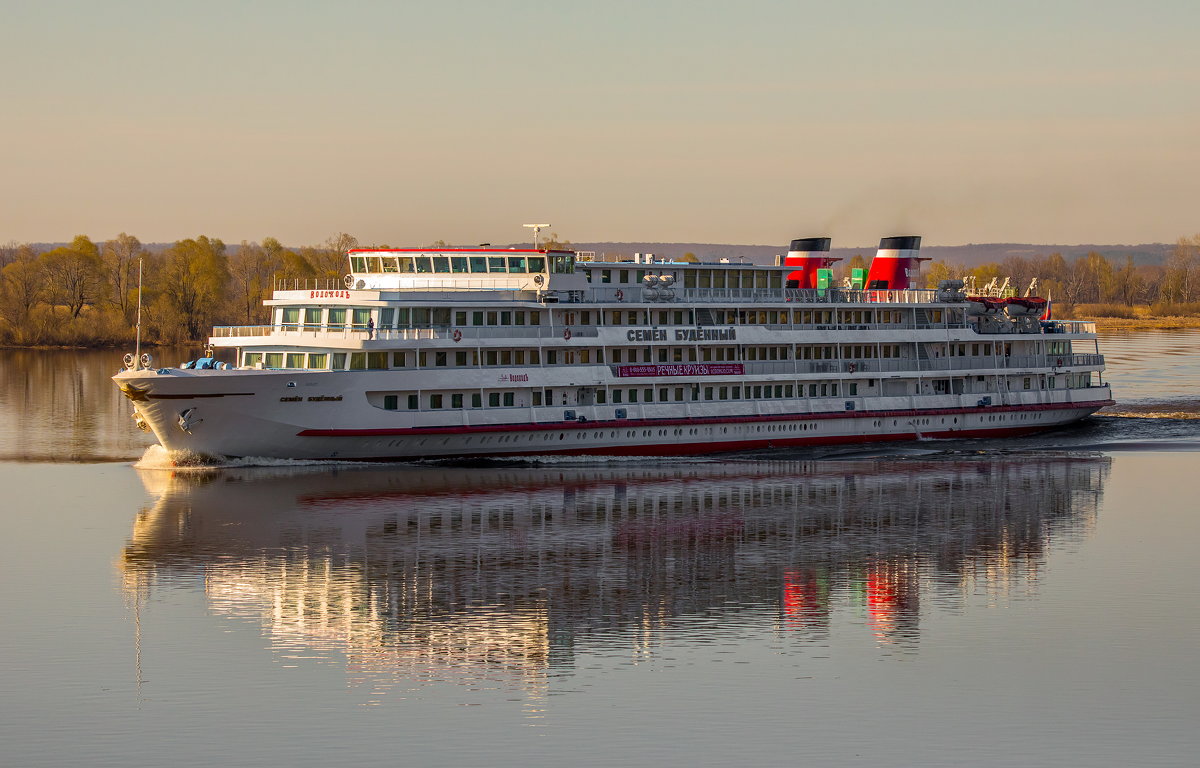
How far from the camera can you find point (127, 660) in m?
28.8

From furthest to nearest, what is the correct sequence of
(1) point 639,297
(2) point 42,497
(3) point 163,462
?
(1) point 639,297, (3) point 163,462, (2) point 42,497

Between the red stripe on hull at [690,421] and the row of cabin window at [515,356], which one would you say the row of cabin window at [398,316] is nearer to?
the row of cabin window at [515,356]

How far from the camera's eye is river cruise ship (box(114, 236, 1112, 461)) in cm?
4947

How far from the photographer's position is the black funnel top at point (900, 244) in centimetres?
6450

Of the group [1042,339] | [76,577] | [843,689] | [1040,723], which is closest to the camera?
[1040,723]

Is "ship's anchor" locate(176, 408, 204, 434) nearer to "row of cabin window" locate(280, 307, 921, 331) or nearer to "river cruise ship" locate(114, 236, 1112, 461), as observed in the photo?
"river cruise ship" locate(114, 236, 1112, 461)

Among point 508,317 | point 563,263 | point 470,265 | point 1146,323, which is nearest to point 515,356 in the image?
point 508,317

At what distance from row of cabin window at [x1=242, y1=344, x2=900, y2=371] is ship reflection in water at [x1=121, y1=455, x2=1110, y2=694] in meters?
3.88

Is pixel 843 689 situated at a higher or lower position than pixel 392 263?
lower

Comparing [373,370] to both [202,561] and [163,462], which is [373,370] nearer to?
[163,462]

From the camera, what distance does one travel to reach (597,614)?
3262 centimetres

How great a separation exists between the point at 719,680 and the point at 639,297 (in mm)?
29828

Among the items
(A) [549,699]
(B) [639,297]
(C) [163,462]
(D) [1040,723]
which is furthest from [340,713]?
(B) [639,297]

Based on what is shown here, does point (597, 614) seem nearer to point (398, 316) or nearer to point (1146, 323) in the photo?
point (398, 316)
